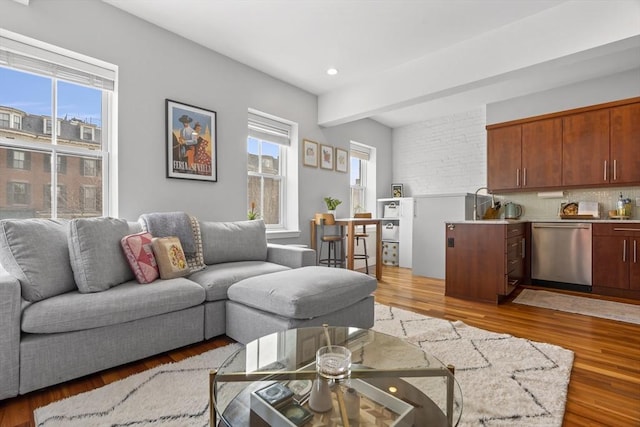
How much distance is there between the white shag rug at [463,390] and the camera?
140cm

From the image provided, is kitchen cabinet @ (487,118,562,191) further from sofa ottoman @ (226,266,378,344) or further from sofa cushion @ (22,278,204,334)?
sofa cushion @ (22,278,204,334)

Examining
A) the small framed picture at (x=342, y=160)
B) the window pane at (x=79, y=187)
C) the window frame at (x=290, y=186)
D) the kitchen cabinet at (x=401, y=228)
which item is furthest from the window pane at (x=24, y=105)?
the kitchen cabinet at (x=401, y=228)

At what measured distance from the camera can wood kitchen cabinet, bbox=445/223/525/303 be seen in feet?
10.9

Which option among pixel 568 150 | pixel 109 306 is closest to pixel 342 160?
pixel 568 150

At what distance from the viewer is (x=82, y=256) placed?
1934mm

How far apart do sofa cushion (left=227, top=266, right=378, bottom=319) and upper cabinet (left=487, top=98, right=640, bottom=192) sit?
3308mm

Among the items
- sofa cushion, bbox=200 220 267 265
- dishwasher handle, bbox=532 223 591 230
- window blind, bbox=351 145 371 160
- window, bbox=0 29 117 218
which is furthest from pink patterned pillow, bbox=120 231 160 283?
dishwasher handle, bbox=532 223 591 230

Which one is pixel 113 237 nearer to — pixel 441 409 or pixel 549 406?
pixel 441 409

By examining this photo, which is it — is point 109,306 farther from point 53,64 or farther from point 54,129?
point 53,64

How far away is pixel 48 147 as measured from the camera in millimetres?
2508

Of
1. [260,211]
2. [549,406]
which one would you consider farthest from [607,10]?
[260,211]

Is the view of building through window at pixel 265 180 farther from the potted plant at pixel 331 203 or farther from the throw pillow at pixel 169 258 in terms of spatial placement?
the throw pillow at pixel 169 258

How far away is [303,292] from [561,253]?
3.78m

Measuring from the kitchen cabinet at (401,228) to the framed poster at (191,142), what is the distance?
3.31 m
